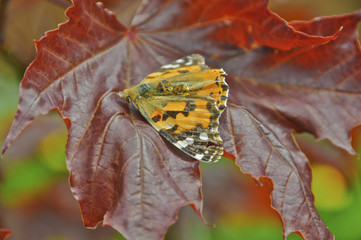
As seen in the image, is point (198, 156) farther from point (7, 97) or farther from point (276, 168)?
point (7, 97)

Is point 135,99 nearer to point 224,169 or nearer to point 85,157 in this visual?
point 85,157

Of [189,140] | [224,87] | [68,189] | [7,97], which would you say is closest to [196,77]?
[224,87]

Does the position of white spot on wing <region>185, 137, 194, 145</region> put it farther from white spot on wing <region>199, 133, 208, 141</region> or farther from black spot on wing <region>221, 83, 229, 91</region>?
black spot on wing <region>221, 83, 229, 91</region>

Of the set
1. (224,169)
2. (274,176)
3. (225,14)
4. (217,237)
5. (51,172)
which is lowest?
(217,237)

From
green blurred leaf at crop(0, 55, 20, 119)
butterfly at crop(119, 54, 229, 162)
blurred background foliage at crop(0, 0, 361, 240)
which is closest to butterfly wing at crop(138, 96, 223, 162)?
butterfly at crop(119, 54, 229, 162)

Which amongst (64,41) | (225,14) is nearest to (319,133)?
(225,14)

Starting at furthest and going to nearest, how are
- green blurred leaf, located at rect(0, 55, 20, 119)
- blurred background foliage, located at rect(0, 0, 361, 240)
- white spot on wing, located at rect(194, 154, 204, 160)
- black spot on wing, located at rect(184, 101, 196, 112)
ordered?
green blurred leaf, located at rect(0, 55, 20, 119), blurred background foliage, located at rect(0, 0, 361, 240), black spot on wing, located at rect(184, 101, 196, 112), white spot on wing, located at rect(194, 154, 204, 160)

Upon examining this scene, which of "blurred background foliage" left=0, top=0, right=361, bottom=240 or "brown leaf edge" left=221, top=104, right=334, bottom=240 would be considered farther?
"blurred background foliage" left=0, top=0, right=361, bottom=240

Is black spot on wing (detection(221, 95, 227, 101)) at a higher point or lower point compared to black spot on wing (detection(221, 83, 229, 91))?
lower
